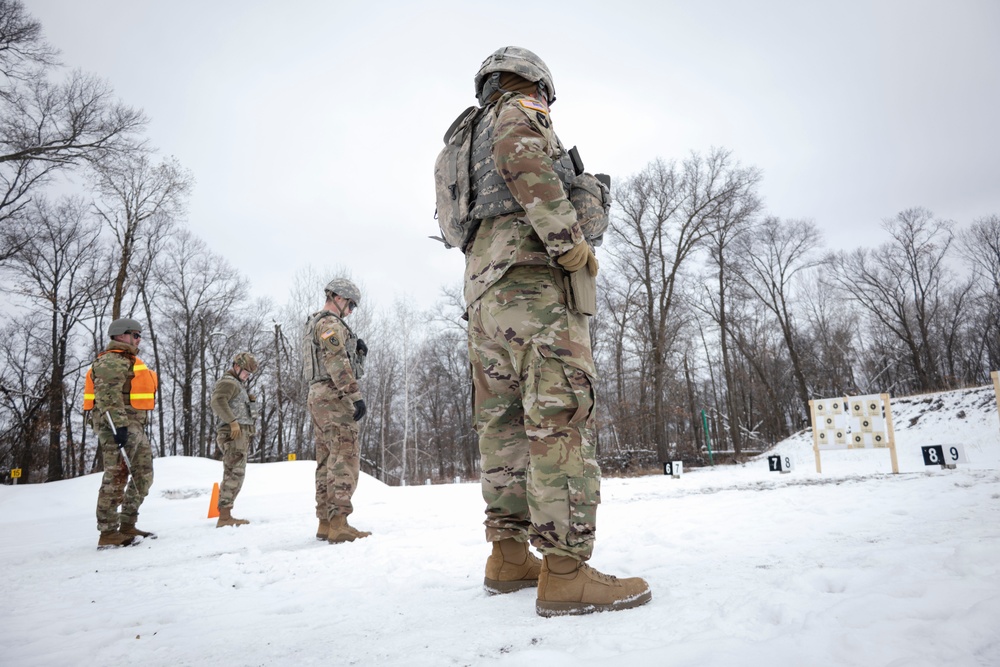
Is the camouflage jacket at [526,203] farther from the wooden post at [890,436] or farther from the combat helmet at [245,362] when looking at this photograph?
the wooden post at [890,436]

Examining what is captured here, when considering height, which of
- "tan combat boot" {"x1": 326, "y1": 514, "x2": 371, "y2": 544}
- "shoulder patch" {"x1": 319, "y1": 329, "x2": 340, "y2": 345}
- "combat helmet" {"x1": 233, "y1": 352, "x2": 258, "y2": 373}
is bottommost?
"tan combat boot" {"x1": 326, "y1": 514, "x2": 371, "y2": 544}

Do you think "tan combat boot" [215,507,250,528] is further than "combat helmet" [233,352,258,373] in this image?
No

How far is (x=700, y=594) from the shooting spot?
80.8 inches

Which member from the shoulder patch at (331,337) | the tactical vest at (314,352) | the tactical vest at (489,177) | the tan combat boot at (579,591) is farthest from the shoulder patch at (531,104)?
the tactical vest at (314,352)

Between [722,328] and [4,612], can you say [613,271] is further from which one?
[4,612]

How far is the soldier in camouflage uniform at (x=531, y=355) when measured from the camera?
2.09 metres

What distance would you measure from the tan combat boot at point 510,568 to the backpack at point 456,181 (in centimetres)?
158

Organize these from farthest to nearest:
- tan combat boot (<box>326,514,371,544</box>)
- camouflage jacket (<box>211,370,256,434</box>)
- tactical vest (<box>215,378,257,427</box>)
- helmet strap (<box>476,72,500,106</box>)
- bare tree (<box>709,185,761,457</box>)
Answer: bare tree (<box>709,185,761,457</box>) → tactical vest (<box>215,378,257,427</box>) → camouflage jacket (<box>211,370,256,434</box>) → tan combat boot (<box>326,514,371,544</box>) → helmet strap (<box>476,72,500,106</box>)

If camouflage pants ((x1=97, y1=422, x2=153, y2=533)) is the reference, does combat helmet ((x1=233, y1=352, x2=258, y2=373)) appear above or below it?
above

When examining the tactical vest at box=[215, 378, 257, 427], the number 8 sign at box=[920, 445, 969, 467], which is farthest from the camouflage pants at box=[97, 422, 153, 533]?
the number 8 sign at box=[920, 445, 969, 467]

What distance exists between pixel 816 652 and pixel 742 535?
7.50 ft

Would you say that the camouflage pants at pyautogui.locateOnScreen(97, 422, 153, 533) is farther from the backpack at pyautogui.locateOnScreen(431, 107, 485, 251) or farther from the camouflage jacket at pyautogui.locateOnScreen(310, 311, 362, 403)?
the backpack at pyautogui.locateOnScreen(431, 107, 485, 251)

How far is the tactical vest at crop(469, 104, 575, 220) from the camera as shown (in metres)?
2.48

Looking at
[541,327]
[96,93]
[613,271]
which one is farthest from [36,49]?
[613,271]
